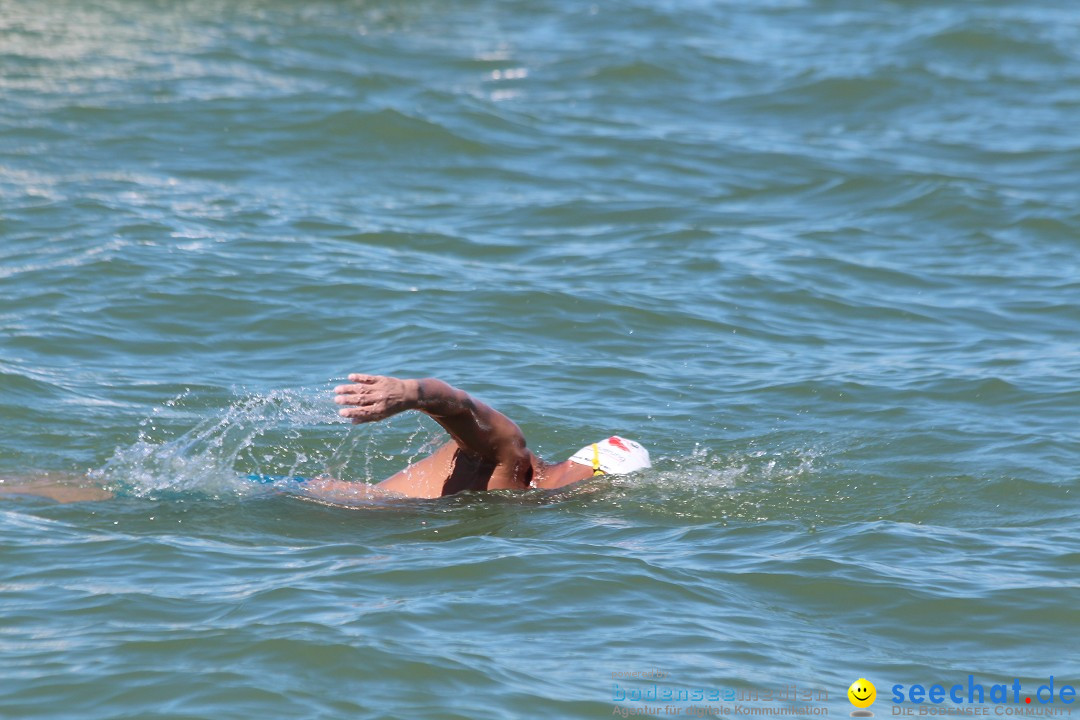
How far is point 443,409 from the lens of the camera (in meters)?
6.92

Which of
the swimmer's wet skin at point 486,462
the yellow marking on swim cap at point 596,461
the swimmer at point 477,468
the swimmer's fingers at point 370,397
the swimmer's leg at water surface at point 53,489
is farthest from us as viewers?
the yellow marking on swim cap at point 596,461

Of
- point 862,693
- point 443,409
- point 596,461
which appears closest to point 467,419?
point 443,409

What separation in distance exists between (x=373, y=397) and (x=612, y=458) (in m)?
1.84

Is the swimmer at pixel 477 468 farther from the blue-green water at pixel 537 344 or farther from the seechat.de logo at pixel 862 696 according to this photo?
the seechat.de logo at pixel 862 696

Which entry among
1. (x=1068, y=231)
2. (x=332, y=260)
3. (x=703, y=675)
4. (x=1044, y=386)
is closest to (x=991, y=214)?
(x=1068, y=231)

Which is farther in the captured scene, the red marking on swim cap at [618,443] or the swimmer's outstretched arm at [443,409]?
the red marking on swim cap at [618,443]

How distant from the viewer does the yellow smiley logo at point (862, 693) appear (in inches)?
220

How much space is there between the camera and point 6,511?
23.9 ft

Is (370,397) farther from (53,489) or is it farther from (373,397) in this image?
(53,489)

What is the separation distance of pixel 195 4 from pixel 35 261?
9.76 meters

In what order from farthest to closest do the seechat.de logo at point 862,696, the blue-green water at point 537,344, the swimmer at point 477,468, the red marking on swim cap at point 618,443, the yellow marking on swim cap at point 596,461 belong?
the red marking on swim cap at point 618,443, the yellow marking on swim cap at point 596,461, the swimmer at point 477,468, the blue-green water at point 537,344, the seechat.de logo at point 862,696

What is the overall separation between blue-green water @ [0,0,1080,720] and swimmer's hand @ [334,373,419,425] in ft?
2.46

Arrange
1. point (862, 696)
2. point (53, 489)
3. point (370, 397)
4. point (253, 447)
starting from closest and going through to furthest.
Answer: point (862, 696), point (370, 397), point (53, 489), point (253, 447)

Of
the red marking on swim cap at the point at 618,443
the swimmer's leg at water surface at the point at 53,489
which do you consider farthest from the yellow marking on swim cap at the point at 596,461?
the swimmer's leg at water surface at the point at 53,489
